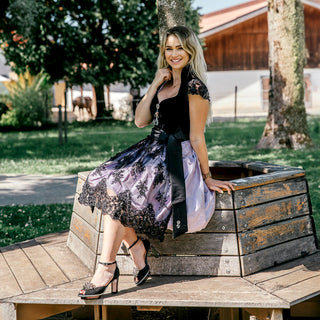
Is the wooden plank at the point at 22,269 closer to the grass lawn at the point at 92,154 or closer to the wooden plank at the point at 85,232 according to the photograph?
the wooden plank at the point at 85,232

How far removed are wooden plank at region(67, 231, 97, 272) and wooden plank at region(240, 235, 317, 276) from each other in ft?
3.47

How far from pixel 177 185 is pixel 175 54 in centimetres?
93

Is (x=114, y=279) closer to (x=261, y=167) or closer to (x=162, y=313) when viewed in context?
(x=162, y=313)

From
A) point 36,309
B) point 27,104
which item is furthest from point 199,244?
point 27,104

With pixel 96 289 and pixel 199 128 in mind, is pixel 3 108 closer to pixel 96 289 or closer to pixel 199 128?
pixel 199 128

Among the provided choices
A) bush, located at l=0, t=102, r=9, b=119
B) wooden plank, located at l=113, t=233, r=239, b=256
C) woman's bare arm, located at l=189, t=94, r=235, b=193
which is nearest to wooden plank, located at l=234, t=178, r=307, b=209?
woman's bare arm, located at l=189, t=94, r=235, b=193

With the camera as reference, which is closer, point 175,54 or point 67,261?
point 175,54

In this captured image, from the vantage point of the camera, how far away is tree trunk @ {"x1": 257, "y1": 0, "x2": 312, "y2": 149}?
37.3 feet

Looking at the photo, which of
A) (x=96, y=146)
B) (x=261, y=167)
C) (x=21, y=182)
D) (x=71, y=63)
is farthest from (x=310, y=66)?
(x=261, y=167)

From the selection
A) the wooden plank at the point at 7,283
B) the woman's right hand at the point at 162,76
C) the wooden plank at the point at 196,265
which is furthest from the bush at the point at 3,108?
the wooden plank at the point at 196,265

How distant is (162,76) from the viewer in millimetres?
3738

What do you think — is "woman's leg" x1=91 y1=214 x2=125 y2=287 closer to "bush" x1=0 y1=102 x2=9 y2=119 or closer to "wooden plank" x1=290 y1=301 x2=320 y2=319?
"wooden plank" x1=290 y1=301 x2=320 y2=319

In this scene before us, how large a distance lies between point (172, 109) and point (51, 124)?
63.5ft

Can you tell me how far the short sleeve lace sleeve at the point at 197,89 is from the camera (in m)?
3.54
